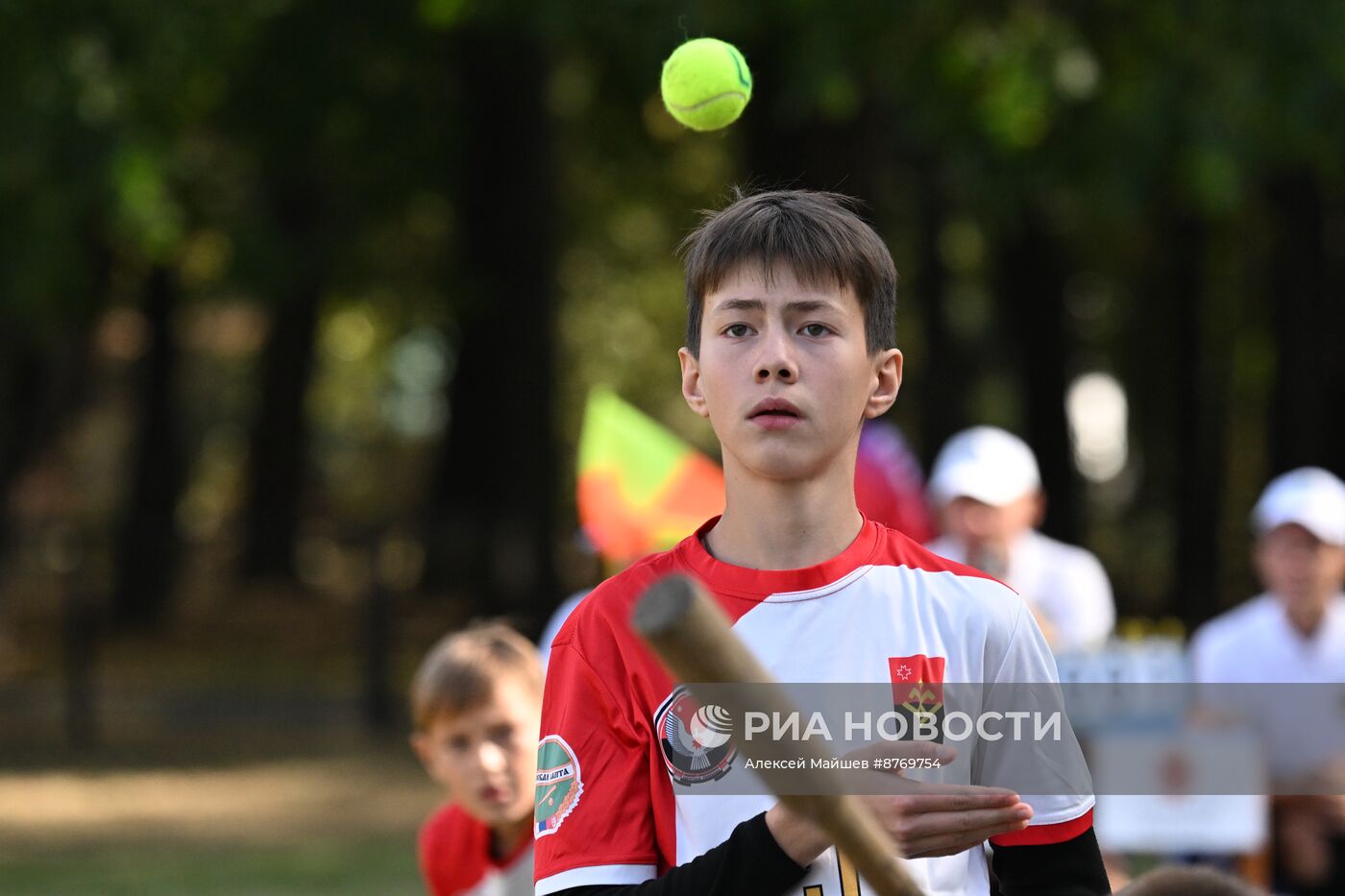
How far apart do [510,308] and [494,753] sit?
1237 centimetres

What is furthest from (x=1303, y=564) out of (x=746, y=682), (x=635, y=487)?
(x=746, y=682)

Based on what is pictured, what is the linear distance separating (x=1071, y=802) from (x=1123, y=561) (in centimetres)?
2524

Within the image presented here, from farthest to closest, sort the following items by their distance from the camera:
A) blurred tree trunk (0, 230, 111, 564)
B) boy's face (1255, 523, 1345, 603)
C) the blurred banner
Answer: blurred tree trunk (0, 230, 111, 564) < boy's face (1255, 523, 1345, 603) < the blurred banner

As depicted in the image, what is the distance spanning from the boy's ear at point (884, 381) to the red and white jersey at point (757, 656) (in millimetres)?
211

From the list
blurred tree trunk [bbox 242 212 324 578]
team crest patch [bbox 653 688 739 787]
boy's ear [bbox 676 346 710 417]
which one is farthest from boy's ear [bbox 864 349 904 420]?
blurred tree trunk [bbox 242 212 324 578]

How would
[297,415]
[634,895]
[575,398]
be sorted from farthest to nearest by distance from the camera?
[575,398]
[297,415]
[634,895]

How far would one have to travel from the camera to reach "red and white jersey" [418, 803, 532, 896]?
15.1 feet

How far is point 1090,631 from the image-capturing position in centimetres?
802

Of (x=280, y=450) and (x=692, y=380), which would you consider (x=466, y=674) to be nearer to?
(x=692, y=380)

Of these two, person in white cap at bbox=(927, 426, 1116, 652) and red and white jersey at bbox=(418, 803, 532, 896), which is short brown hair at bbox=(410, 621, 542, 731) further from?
person in white cap at bbox=(927, 426, 1116, 652)

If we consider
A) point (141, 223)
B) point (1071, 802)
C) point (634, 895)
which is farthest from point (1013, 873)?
point (141, 223)

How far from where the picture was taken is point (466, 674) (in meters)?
4.66

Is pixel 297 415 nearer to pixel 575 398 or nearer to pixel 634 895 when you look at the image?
pixel 575 398

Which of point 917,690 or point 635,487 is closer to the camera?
point 917,690
